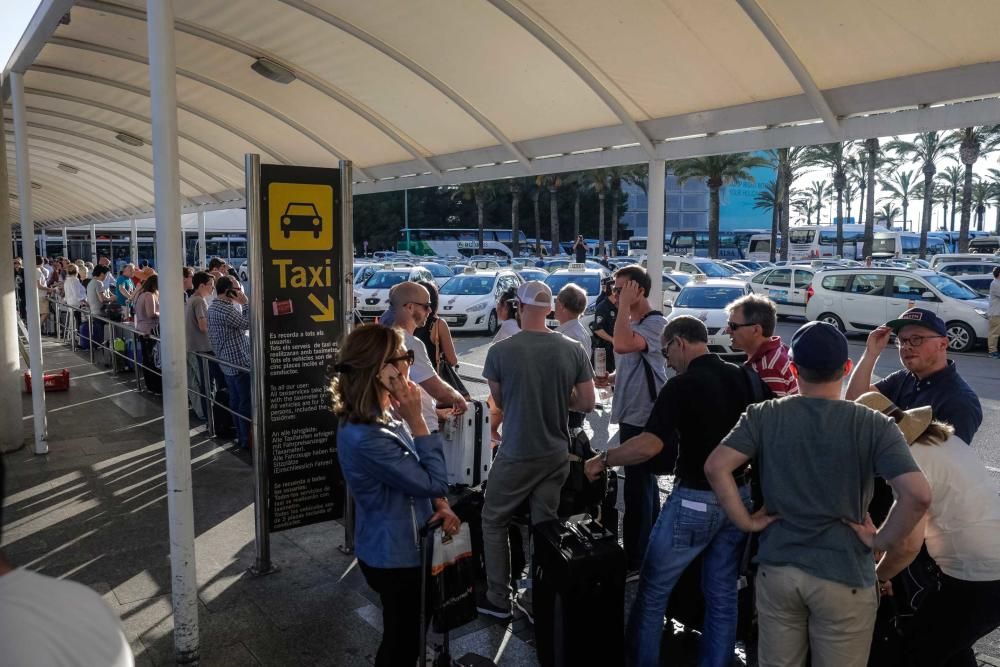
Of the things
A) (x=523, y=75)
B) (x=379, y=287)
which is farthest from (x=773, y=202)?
(x=523, y=75)

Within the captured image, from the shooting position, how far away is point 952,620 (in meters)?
2.97

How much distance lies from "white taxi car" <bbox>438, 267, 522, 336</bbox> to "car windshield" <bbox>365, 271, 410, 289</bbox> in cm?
257

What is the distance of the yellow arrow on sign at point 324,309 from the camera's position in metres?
4.96

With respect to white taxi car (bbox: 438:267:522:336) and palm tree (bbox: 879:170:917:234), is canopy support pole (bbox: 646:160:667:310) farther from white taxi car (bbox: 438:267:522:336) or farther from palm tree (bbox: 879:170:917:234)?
palm tree (bbox: 879:170:917:234)

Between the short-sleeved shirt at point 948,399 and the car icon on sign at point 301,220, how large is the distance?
3.54 metres

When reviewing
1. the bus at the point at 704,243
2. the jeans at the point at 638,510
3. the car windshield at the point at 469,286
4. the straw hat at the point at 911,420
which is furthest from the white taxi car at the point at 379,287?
the bus at the point at 704,243


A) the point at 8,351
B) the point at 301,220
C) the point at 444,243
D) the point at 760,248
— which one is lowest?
the point at 8,351

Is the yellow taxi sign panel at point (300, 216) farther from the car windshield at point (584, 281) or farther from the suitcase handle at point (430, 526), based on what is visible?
the car windshield at point (584, 281)

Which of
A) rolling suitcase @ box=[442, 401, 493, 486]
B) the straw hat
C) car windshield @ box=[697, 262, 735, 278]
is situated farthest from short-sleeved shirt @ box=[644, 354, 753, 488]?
car windshield @ box=[697, 262, 735, 278]

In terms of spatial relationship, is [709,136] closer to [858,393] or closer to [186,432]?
[858,393]

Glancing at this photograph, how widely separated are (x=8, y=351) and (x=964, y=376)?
45.1ft

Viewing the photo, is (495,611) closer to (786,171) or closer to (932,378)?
(932,378)

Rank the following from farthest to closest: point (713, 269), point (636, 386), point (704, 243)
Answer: point (704, 243) → point (713, 269) → point (636, 386)

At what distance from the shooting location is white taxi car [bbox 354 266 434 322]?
21.2 m
